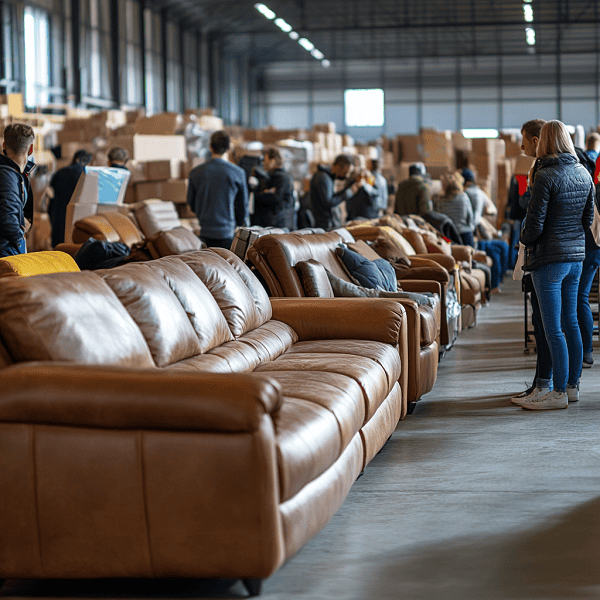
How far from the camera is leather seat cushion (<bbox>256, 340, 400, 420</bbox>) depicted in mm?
3352

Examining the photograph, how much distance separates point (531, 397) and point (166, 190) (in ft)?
20.3

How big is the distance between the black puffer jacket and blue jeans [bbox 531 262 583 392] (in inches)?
3.0

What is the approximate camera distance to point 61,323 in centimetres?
259

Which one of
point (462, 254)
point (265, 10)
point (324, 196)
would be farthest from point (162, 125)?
point (265, 10)

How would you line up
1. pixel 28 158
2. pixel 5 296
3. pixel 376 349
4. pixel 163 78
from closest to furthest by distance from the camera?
pixel 5 296 < pixel 376 349 < pixel 28 158 < pixel 163 78

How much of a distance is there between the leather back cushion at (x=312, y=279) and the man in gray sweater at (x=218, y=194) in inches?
83.3

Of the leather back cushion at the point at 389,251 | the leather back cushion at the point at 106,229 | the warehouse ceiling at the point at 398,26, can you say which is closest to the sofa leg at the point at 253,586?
the leather back cushion at the point at 389,251

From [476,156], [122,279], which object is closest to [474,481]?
Result: [122,279]

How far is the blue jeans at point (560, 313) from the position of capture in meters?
4.51

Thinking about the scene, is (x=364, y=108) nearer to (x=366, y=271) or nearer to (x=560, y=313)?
(x=366, y=271)

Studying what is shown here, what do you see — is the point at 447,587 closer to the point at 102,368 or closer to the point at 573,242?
the point at 102,368

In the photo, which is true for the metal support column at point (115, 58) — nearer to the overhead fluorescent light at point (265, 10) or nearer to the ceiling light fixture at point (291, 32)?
the overhead fluorescent light at point (265, 10)

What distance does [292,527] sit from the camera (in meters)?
2.41

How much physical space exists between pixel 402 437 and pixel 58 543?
2.08 metres
